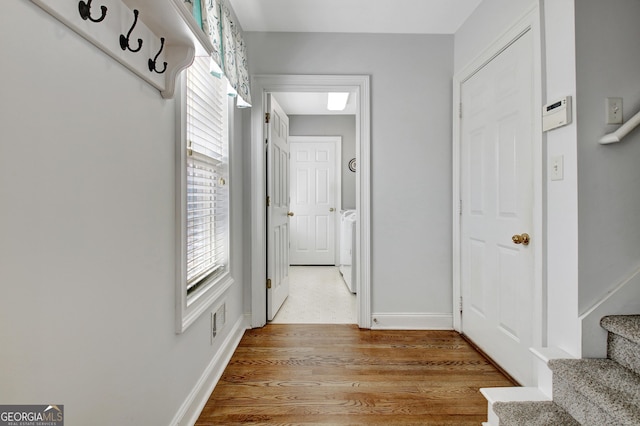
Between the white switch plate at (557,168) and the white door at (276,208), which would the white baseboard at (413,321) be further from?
the white switch plate at (557,168)

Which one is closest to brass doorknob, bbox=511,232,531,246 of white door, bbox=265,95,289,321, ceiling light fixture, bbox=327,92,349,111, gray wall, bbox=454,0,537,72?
gray wall, bbox=454,0,537,72

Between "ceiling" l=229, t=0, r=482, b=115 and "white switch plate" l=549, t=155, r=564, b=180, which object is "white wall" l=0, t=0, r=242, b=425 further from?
"white switch plate" l=549, t=155, r=564, b=180

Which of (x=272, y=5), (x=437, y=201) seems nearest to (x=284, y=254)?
(x=437, y=201)

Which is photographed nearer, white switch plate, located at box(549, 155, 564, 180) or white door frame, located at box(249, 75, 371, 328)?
white switch plate, located at box(549, 155, 564, 180)

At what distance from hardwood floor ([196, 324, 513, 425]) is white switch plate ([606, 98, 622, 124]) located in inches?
57.8

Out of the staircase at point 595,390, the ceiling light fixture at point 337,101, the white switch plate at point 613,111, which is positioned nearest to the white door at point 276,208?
the ceiling light fixture at point 337,101

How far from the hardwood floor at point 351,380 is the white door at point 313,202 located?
105 inches

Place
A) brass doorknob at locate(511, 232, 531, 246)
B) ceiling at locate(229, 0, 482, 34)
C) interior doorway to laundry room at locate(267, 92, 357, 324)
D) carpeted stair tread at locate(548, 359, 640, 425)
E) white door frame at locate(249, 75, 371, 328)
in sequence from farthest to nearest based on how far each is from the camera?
interior doorway to laundry room at locate(267, 92, 357, 324), white door frame at locate(249, 75, 371, 328), ceiling at locate(229, 0, 482, 34), brass doorknob at locate(511, 232, 531, 246), carpeted stair tread at locate(548, 359, 640, 425)

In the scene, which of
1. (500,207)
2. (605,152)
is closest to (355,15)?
(500,207)

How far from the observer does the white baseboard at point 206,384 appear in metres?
1.38

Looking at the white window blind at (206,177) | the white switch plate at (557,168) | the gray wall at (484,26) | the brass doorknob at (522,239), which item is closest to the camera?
the white switch plate at (557,168)

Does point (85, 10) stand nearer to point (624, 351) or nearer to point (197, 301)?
point (197, 301)

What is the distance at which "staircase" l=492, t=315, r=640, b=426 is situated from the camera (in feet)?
3.55

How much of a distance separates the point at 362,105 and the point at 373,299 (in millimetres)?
1595
